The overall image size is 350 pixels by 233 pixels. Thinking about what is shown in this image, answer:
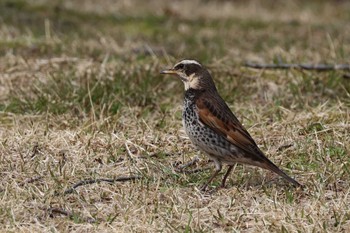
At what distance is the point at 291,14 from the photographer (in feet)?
52.7

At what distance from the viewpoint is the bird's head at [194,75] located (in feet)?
21.8

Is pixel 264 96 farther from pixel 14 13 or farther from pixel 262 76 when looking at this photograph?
pixel 14 13

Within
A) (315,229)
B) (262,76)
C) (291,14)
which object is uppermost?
(315,229)

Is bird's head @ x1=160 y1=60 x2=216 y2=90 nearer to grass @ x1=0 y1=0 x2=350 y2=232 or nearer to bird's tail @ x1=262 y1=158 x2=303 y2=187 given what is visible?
grass @ x1=0 y1=0 x2=350 y2=232

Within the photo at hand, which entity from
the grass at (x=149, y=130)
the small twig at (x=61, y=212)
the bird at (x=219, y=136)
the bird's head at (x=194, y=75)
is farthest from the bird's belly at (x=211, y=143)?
the small twig at (x=61, y=212)

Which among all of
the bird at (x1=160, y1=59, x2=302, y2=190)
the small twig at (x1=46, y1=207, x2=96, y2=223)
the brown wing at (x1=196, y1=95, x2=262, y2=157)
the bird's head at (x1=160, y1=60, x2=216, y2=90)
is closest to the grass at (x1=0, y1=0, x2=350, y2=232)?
the small twig at (x1=46, y1=207, x2=96, y2=223)

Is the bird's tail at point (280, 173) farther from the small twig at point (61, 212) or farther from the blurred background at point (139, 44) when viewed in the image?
the blurred background at point (139, 44)

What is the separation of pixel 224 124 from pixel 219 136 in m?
0.10

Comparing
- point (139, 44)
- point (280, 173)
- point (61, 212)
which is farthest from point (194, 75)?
point (139, 44)

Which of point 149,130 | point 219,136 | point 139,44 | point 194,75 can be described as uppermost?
point 194,75

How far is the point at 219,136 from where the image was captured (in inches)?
245

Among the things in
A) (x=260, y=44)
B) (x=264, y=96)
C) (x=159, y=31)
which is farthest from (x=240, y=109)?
(x=159, y=31)

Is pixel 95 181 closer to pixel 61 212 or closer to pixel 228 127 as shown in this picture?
pixel 61 212

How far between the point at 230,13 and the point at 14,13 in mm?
4196
